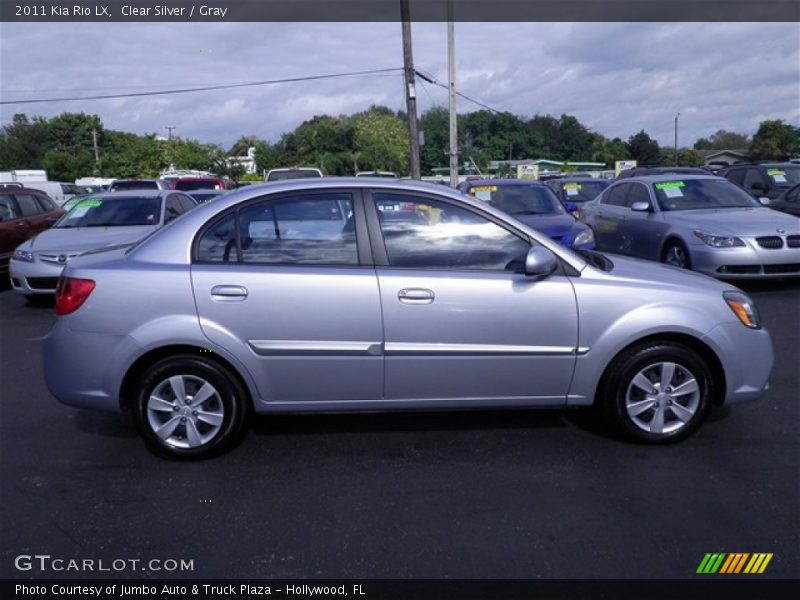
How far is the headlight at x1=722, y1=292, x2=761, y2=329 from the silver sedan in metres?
4.83

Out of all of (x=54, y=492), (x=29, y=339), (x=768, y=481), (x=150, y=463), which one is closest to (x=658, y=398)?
(x=768, y=481)

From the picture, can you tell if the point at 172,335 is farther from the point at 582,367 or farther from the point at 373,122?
the point at 373,122

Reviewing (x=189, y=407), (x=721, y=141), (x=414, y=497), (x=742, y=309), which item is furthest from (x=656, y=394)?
(x=721, y=141)

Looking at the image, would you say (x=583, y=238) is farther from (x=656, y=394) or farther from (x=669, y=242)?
(x=656, y=394)

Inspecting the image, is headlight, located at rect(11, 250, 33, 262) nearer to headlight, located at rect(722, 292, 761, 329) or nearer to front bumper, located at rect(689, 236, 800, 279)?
headlight, located at rect(722, 292, 761, 329)

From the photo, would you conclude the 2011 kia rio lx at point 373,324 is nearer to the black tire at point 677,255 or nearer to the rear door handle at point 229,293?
the rear door handle at point 229,293

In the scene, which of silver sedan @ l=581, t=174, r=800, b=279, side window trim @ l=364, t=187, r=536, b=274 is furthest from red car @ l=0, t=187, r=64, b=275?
silver sedan @ l=581, t=174, r=800, b=279

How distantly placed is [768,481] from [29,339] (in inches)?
288

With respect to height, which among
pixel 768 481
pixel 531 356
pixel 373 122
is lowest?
pixel 768 481

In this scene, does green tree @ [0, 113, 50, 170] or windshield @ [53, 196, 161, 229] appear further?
green tree @ [0, 113, 50, 170]

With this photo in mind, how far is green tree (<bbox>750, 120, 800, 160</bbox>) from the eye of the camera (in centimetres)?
4803

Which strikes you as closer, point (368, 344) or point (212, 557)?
point (212, 557)

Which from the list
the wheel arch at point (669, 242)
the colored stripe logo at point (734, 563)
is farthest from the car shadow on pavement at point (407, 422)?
the wheel arch at point (669, 242)

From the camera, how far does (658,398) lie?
434cm
